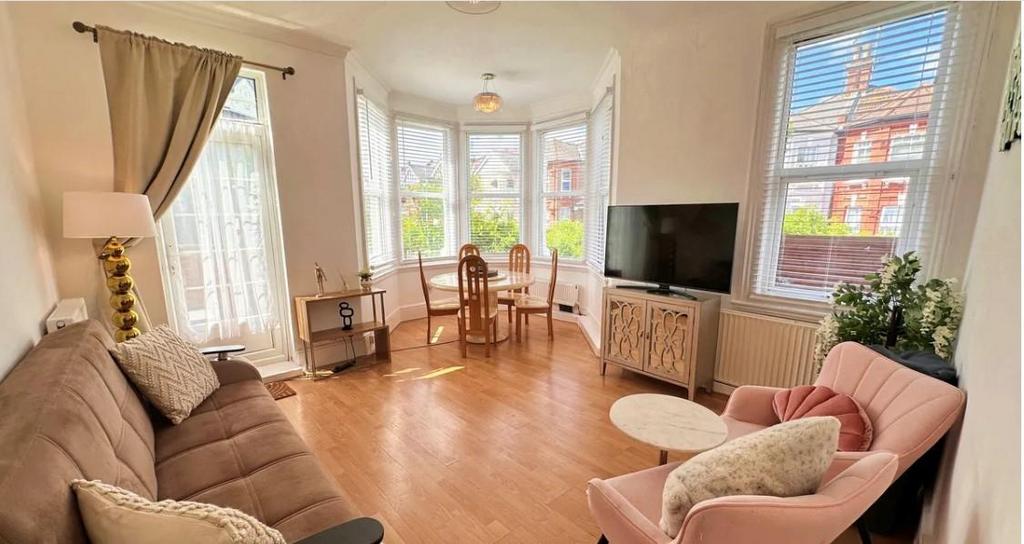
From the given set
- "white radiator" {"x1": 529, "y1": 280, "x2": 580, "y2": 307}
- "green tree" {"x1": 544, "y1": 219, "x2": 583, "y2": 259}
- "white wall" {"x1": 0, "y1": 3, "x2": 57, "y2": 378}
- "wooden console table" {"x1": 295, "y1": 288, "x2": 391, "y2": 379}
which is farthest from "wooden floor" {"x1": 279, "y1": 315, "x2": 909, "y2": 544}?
"green tree" {"x1": 544, "y1": 219, "x2": 583, "y2": 259}

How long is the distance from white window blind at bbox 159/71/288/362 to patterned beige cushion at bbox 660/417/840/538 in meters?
3.27

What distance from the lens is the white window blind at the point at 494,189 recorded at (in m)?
5.19

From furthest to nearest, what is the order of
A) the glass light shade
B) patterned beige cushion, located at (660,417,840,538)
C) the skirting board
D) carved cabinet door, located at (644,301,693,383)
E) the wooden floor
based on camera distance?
the glass light shade → the skirting board → carved cabinet door, located at (644,301,693,383) → the wooden floor → patterned beige cushion, located at (660,417,840,538)

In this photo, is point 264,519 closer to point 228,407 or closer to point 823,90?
point 228,407

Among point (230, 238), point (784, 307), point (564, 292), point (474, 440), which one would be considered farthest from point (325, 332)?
point (784, 307)

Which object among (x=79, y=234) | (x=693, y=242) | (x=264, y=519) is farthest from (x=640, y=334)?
(x=79, y=234)

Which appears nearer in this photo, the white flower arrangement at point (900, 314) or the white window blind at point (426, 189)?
the white flower arrangement at point (900, 314)

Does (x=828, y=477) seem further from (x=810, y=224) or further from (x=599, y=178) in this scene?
(x=599, y=178)

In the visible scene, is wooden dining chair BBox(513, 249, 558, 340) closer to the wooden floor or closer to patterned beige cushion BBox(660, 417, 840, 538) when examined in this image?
the wooden floor

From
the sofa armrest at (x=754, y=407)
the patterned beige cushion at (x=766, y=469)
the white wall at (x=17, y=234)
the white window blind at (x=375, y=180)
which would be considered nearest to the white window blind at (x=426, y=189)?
the white window blind at (x=375, y=180)

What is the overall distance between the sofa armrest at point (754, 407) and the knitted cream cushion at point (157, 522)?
1895mm

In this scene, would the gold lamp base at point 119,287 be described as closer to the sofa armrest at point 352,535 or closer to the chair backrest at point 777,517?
the sofa armrest at point 352,535

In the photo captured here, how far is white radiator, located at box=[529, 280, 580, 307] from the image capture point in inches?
194

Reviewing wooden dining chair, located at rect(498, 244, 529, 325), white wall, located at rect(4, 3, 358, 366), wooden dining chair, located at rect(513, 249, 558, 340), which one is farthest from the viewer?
wooden dining chair, located at rect(498, 244, 529, 325)
